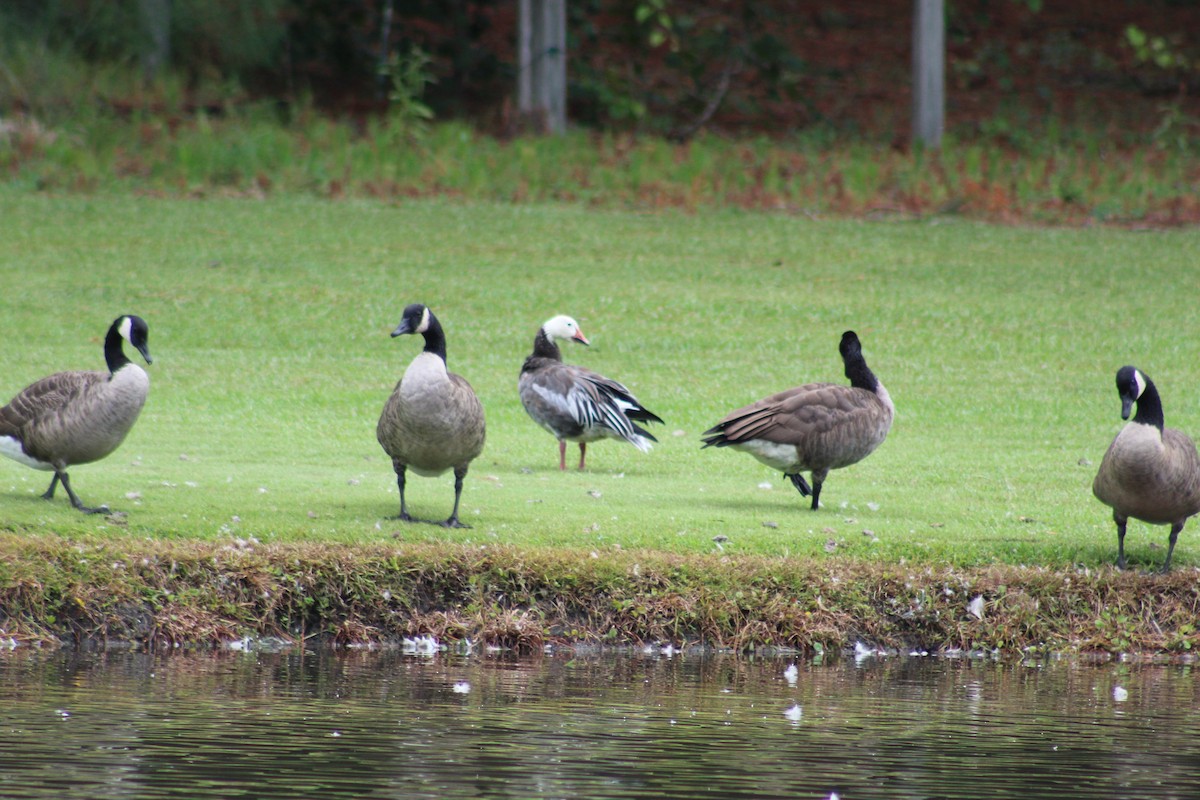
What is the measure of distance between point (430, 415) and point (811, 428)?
2932 millimetres

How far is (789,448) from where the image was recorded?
11891 mm

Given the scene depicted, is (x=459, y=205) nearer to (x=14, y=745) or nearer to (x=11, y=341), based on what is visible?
(x=11, y=341)

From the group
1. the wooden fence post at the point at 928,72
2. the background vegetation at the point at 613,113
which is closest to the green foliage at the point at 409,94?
the background vegetation at the point at 613,113

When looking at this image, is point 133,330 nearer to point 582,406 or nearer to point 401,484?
point 401,484

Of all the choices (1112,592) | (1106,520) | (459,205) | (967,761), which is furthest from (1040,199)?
(967,761)

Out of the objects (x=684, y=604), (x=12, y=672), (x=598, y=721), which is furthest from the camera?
(x=684, y=604)

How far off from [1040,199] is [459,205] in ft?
32.7

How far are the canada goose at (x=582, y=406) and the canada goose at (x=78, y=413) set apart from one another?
386 centimetres

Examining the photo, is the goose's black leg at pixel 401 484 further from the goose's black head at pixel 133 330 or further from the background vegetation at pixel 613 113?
the background vegetation at pixel 613 113

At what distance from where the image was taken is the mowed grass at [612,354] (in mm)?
11617

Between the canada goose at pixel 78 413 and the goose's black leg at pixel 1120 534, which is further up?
the canada goose at pixel 78 413

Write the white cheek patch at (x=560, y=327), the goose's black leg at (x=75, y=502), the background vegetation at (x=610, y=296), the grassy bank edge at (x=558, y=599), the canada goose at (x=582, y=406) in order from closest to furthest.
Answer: the grassy bank edge at (x=558, y=599)
the background vegetation at (x=610, y=296)
the goose's black leg at (x=75, y=502)
the canada goose at (x=582, y=406)
the white cheek patch at (x=560, y=327)

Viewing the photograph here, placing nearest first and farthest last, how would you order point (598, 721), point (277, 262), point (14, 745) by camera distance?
1. point (14, 745)
2. point (598, 721)
3. point (277, 262)

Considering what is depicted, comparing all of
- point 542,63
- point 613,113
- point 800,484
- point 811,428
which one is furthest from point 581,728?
point 613,113
